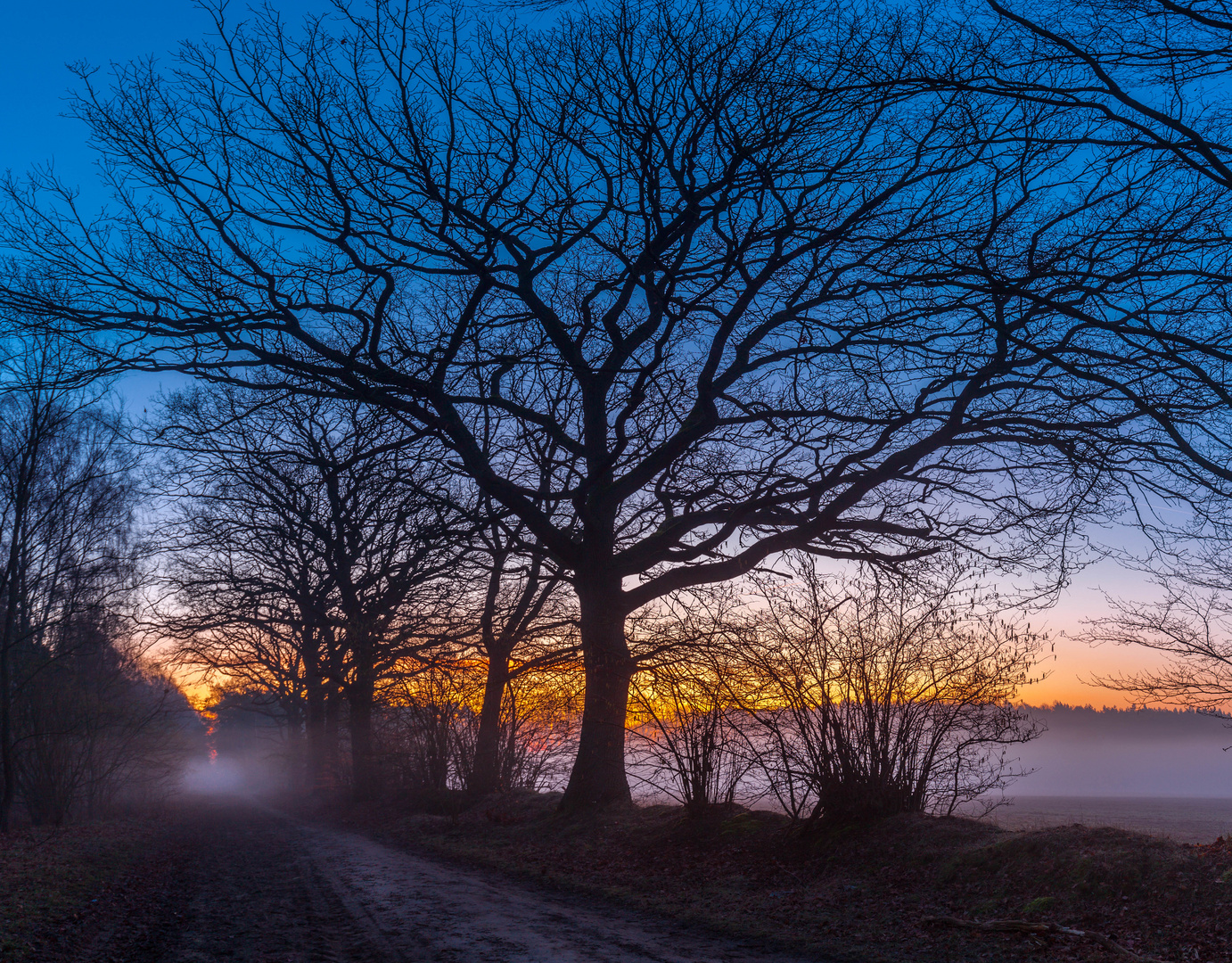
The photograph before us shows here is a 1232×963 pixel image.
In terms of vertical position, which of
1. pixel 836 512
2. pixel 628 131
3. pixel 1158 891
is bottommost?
pixel 1158 891

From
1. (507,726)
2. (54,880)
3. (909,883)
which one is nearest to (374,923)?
(909,883)

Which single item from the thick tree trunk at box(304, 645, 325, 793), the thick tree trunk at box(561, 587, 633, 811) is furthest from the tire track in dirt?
the thick tree trunk at box(304, 645, 325, 793)

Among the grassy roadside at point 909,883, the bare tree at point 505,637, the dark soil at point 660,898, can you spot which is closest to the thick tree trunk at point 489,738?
the bare tree at point 505,637

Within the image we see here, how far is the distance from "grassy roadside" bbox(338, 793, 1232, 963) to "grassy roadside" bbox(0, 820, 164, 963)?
4621 millimetres

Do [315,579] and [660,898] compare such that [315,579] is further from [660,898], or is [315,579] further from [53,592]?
[660,898]

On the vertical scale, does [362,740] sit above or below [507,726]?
below

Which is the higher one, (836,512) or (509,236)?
(509,236)

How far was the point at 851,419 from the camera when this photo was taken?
40.0 feet

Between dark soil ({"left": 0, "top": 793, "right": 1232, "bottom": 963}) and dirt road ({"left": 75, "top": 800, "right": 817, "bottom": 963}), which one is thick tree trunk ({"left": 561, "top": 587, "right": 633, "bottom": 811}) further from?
dirt road ({"left": 75, "top": 800, "right": 817, "bottom": 963})

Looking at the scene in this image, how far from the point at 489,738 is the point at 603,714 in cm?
548

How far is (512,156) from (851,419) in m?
6.29

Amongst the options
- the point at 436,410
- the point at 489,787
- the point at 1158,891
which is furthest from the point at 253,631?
the point at 1158,891

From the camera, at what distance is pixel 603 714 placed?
1300 centimetres

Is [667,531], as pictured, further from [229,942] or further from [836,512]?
[229,942]
